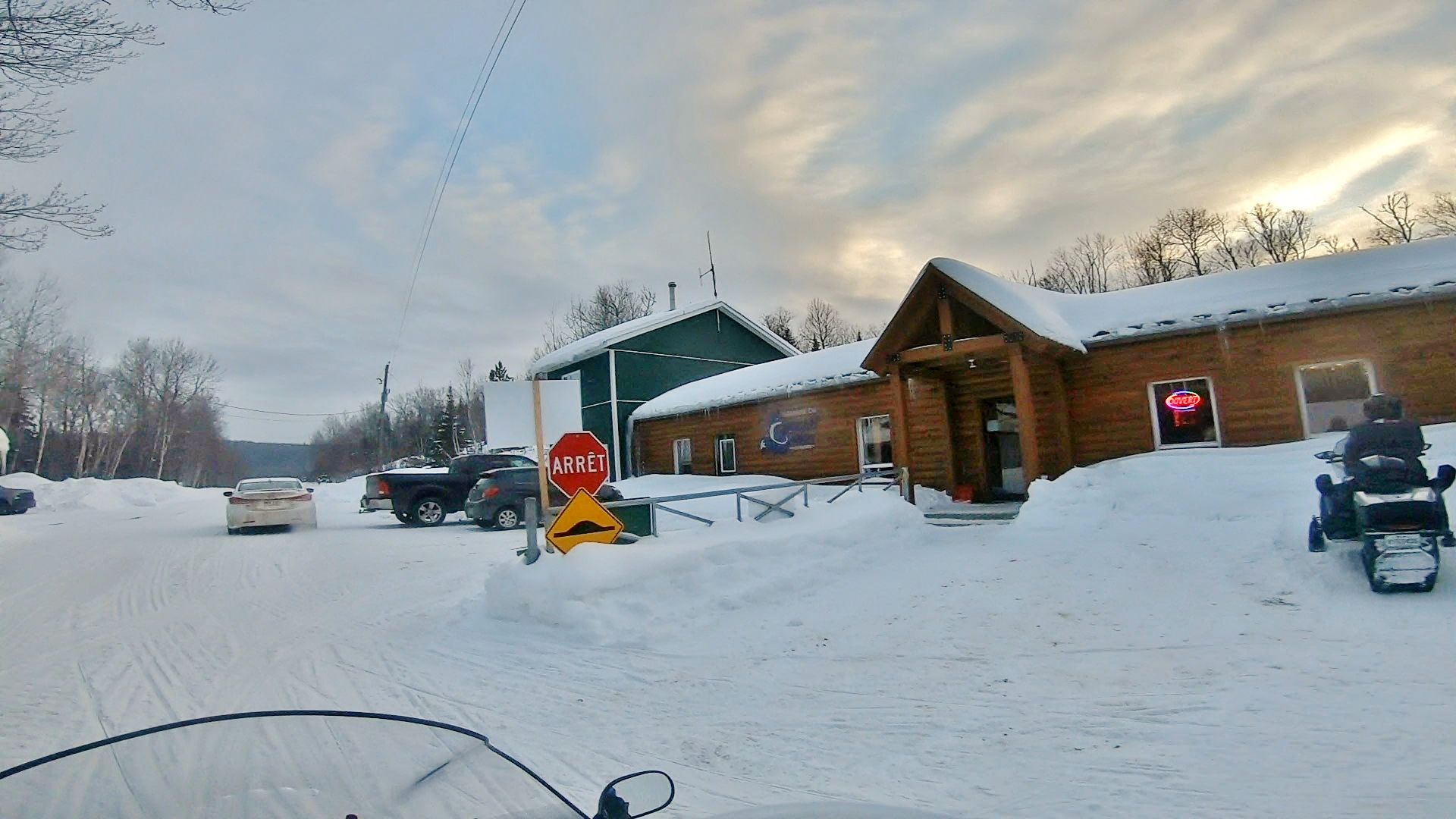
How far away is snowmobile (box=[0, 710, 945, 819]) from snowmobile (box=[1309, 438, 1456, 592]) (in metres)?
6.65

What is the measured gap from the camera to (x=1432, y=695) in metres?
4.40

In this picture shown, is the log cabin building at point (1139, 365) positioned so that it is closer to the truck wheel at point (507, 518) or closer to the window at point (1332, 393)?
the window at point (1332, 393)

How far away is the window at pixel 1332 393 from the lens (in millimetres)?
11805

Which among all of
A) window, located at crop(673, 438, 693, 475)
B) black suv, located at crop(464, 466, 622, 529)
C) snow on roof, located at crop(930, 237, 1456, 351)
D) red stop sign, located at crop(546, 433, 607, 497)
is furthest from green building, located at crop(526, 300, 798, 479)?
red stop sign, located at crop(546, 433, 607, 497)

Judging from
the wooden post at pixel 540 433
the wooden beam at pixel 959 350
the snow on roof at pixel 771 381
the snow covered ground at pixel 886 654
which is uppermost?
the snow on roof at pixel 771 381

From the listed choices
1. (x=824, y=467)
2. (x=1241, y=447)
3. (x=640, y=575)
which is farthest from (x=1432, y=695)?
(x=824, y=467)

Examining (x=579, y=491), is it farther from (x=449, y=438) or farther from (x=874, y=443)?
(x=449, y=438)

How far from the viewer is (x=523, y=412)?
30.4ft

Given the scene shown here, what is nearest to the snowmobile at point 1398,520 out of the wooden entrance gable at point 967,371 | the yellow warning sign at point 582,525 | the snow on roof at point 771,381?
the wooden entrance gable at point 967,371

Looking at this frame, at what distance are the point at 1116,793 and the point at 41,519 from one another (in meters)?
32.7

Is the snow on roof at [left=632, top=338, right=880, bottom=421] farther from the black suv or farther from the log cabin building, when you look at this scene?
the black suv

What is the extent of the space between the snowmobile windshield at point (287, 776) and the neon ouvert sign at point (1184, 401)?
14002 millimetres

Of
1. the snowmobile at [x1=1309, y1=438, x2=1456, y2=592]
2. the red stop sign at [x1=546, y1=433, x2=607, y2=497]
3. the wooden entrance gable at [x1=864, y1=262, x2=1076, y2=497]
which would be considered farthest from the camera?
the wooden entrance gable at [x1=864, y1=262, x2=1076, y2=497]

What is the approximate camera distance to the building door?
1614 centimetres
